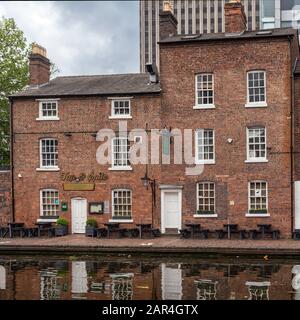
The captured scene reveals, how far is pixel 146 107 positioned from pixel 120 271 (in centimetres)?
1195

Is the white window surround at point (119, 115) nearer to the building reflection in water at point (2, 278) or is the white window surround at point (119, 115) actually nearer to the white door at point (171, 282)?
the white door at point (171, 282)

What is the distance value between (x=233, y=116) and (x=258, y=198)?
13.8 ft

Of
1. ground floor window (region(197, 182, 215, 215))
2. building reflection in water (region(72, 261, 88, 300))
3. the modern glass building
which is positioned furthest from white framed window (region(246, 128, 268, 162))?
the modern glass building

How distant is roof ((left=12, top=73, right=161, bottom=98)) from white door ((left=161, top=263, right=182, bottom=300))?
11.7m

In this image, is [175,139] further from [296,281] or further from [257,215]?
[296,281]

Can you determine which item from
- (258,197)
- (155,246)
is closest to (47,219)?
(155,246)

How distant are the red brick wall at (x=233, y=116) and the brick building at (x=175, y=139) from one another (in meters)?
0.05

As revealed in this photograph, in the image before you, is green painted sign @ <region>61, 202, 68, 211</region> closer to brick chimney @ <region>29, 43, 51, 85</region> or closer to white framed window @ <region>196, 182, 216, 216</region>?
white framed window @ <region>196, 182, 216, 216</region>

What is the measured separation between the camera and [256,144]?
28.9m

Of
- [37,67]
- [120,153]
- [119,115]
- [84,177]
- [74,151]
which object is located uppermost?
[37,67]

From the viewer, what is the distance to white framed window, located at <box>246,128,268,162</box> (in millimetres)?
28766

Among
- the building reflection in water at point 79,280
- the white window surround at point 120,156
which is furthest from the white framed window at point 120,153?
the building reflection in water at point 79,280
